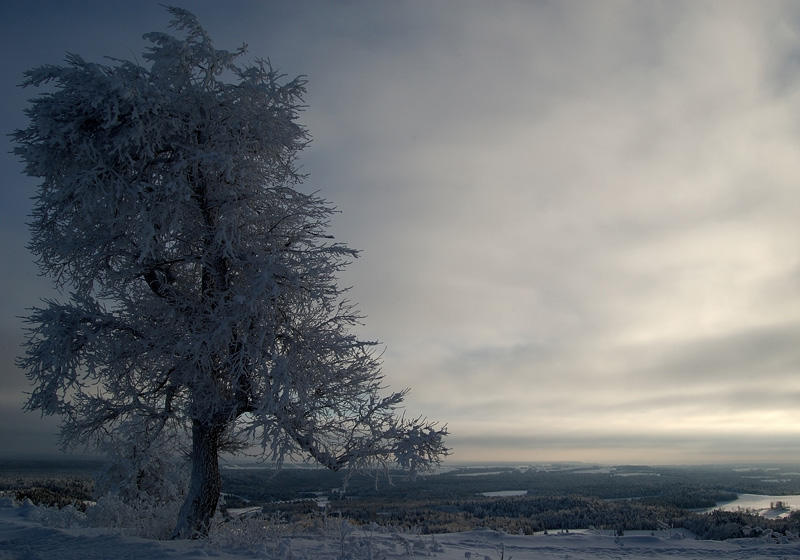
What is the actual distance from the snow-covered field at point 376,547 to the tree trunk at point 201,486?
1.10 metres

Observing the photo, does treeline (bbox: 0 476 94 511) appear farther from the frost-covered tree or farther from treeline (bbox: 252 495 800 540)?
the frost-covered tree

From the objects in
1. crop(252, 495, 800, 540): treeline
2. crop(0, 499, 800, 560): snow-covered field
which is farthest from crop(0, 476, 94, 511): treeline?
crop(0, 499, 800, 560): snow-covered field

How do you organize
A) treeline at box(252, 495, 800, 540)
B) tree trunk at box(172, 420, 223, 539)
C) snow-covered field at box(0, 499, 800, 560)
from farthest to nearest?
treeline at box(252, 495, 800, 540) < tree trunk at box(172, 420, 223, 539) < snow-covered field at box(0, 499, 800, 560)

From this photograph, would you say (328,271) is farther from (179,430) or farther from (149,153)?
(179,430)

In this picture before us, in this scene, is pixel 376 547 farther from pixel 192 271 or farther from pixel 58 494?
pixel 58 494

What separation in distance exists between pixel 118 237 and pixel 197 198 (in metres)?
1.57

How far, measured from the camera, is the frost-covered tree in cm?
803

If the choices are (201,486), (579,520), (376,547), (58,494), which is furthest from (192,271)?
(58,494)

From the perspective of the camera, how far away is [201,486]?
9164 mm

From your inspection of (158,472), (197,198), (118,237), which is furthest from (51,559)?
(158,472)

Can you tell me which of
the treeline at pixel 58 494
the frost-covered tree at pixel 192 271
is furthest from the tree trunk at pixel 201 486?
the treeline at pixel 58 494

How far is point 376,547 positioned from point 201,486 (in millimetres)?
3884

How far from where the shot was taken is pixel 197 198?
364 inches

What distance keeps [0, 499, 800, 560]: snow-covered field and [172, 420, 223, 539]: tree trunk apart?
1.10 m
